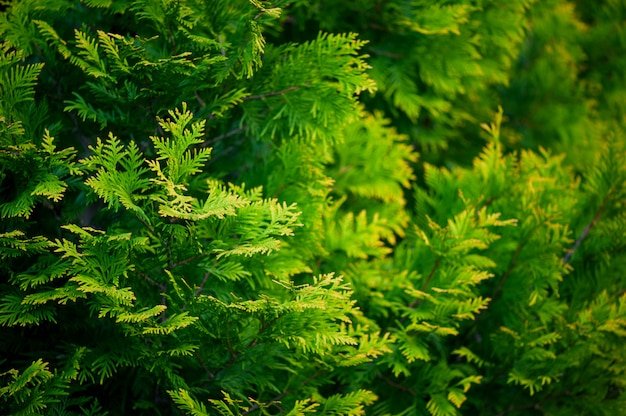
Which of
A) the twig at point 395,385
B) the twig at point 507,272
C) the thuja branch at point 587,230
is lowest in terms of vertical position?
the twig at point 395,385

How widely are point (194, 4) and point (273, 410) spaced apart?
146 cm

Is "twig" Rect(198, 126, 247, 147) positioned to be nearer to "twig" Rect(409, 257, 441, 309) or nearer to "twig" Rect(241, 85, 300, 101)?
"twig" Rect(241, 85, 300, 101)

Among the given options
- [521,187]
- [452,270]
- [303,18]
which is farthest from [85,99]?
[521,187]

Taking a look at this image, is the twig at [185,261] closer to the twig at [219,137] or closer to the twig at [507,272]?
the twig at [219,137]

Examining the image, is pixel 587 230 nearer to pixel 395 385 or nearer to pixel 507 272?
pixel 507 272

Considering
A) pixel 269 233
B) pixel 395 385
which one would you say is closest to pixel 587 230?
pixel 395 385

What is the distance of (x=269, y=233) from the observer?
62.3 inches

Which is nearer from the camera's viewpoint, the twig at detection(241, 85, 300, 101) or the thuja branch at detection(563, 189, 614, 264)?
the twig at detection(241, 85, 300, 101)

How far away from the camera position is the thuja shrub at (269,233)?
1.51 meters

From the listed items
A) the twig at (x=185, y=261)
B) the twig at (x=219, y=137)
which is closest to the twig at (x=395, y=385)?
the twig at (x=185, y=261)

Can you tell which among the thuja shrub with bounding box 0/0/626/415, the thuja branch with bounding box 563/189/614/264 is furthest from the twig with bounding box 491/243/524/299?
the thuja branch with bounding box 563/189/614/264

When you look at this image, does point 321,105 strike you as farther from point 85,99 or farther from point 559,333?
point 559,333

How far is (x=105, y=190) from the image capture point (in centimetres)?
144

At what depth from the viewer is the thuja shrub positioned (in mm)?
1510
